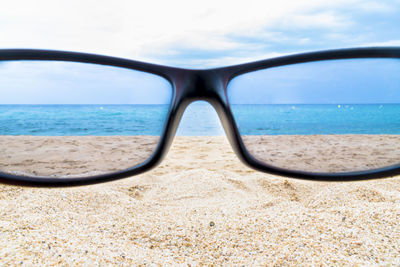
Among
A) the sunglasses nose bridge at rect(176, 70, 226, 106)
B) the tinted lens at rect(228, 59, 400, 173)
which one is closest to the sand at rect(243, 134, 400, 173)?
the tinted lens at rect(228, 59, 400, 173)

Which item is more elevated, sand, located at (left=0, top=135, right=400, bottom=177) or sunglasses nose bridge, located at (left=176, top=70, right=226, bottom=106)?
sunglasses nose bridge, located at (left=176, top=70, right=226, bottom=106)

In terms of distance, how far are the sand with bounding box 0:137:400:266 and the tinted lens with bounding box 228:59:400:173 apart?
0.14 metres

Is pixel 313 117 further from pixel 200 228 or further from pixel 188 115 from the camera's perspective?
pixel 200 228

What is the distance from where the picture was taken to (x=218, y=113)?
952mm

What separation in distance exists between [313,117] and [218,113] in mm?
555

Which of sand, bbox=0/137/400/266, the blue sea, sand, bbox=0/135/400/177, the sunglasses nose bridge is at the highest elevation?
the sunglasses nose bridge

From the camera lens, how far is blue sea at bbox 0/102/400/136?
40.9 inches

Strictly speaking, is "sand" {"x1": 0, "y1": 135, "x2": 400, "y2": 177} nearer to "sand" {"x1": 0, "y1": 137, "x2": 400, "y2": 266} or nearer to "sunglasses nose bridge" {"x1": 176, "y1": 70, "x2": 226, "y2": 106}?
"sand" {"x1": 0, "y1": 137, "x2": 400, "y2": 266}

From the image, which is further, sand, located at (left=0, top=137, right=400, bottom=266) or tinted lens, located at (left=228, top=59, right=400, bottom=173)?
tinted lens, located at (left=228, top=59, right=400, bottom=173)

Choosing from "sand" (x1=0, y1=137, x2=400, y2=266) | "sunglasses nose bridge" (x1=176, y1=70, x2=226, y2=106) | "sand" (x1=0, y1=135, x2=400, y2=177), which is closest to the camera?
"sand" (x1=0, y1=137, x2=400, y2=266)

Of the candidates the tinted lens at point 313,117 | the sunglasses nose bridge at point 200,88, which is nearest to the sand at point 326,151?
the tinted lens at point 313,117

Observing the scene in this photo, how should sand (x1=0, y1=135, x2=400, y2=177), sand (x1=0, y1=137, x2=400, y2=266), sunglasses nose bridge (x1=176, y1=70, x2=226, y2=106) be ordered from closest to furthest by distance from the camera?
sand (x1=0, y1=137, x2=400, y2=266)
sunglasses nose bridge (x1=176, y1=70, x2=226, y2=106)
sand (x1=0, y1=135, x2=400, y2=177)

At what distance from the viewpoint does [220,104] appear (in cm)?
89

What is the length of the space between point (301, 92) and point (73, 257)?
3.37 ft
